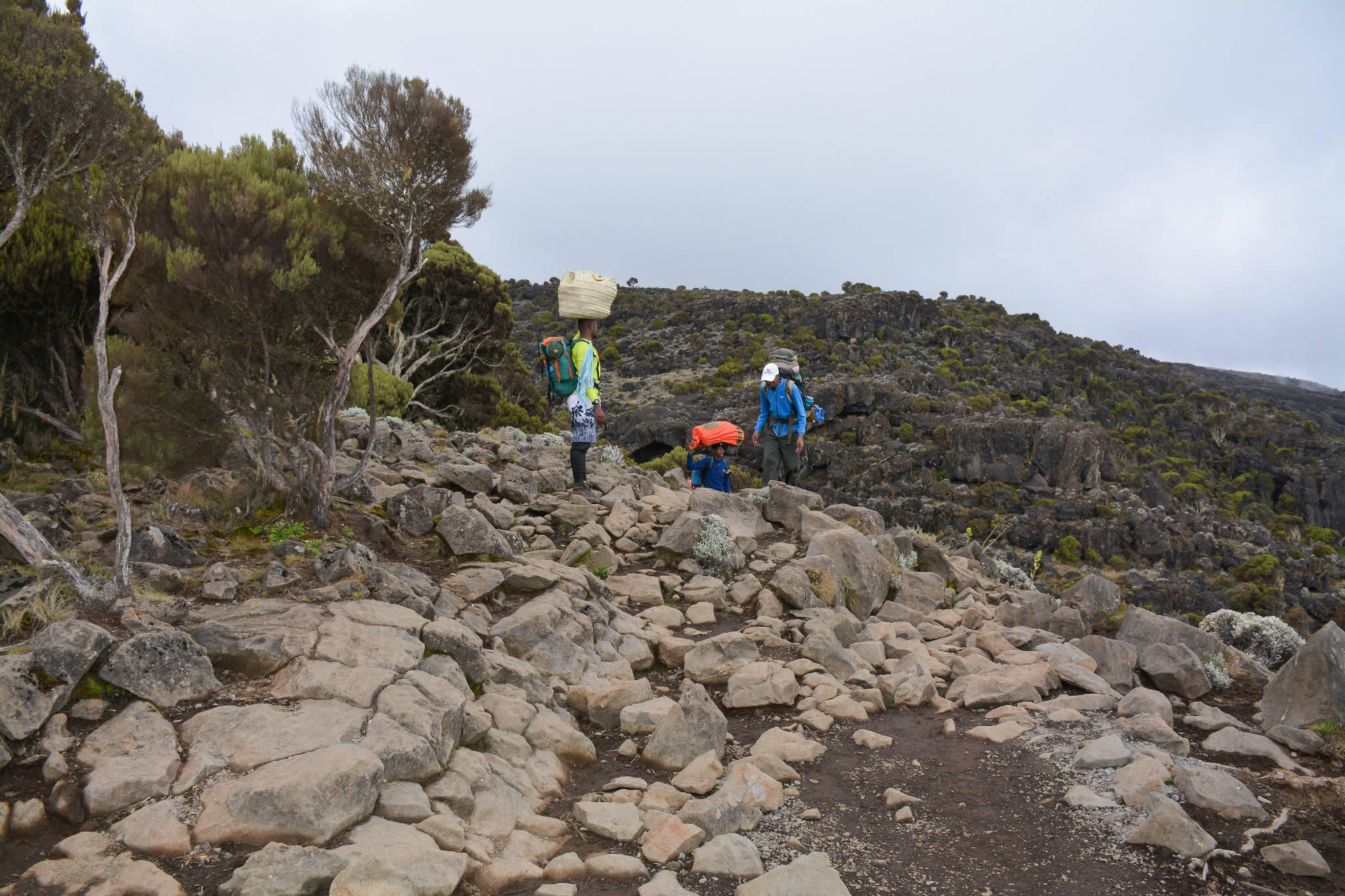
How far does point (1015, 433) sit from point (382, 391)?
52768 millimetres

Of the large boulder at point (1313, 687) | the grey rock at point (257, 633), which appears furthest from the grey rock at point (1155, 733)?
the grey rock at point (257, 633)

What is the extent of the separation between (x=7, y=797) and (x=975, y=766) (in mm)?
5155

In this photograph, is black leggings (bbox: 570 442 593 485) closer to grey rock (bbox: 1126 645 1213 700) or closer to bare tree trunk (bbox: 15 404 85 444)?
bare tree trunk (bbox: 15 404 85 444)

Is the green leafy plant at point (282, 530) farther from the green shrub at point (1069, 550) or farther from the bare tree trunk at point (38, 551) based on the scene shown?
the green shrub at point (1069, 550)

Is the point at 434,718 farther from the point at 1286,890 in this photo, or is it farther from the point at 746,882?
the point at 1286,890

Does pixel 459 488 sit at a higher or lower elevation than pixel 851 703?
higher

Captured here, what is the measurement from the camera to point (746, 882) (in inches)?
137

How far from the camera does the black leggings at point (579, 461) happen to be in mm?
9508

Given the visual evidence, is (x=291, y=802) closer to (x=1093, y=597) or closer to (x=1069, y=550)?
(x=1093, y=597)

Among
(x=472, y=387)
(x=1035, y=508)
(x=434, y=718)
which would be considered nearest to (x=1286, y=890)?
(x=434, y=718)

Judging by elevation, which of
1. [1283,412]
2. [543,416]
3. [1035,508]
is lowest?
[1035,508]

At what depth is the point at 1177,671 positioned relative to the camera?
6559 mm

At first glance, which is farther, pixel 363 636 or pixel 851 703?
pixel 851 703

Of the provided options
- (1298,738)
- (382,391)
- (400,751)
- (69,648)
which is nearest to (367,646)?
(400,751)
